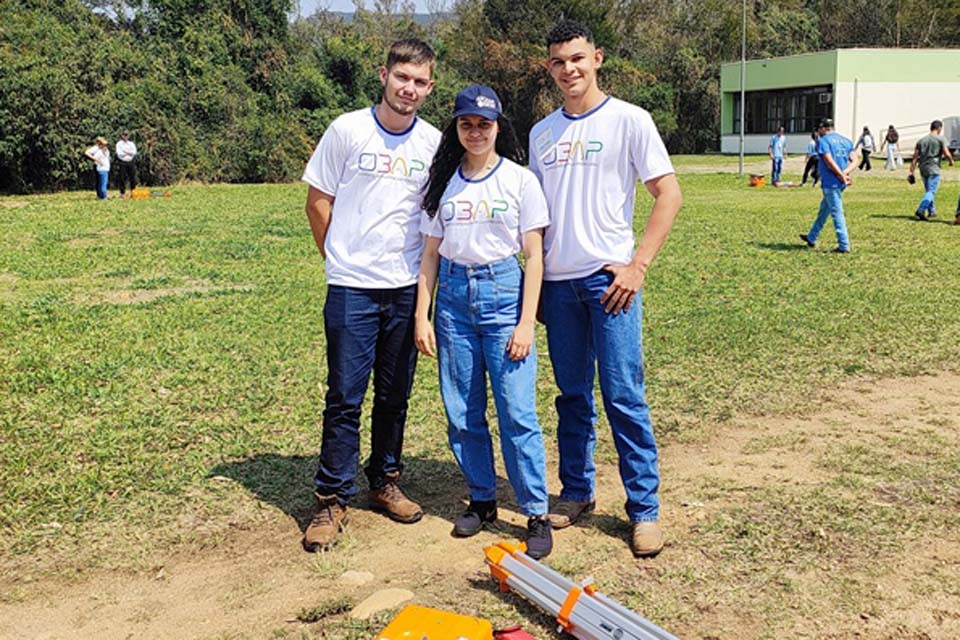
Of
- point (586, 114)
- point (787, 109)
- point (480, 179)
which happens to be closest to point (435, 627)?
point (480, 179)

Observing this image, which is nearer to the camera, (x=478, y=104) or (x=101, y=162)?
(x=478, y=104)

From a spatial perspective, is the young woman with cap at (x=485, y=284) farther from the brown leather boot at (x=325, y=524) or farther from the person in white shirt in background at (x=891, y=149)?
the person in white shirt in background at (x=891, y=149)

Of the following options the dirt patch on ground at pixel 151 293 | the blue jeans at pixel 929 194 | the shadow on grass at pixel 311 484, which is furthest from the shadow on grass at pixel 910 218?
the shadow on grass at pixel 311 484

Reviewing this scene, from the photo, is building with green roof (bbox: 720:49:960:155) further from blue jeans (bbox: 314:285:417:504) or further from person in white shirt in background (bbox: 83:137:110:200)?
blue jeans (bbox: 314:285:417:504)

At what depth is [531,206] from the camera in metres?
3.80

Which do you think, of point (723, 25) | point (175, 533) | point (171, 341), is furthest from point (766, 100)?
point (175, 533)

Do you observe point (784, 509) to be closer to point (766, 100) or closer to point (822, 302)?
point (822, 302)

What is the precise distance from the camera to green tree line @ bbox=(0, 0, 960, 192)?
29.3 metres

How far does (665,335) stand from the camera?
798cm

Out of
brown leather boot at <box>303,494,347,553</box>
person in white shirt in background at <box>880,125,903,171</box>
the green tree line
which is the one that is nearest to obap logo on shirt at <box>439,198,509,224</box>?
brown leather boot at <box>303,494,347,553</box>

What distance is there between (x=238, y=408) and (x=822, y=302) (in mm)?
5907

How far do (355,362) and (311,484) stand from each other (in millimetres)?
1043

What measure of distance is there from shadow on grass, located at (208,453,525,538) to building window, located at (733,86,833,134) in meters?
42.2

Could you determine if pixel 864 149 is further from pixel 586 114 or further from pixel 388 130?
pixel 388 130
